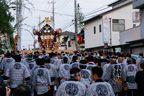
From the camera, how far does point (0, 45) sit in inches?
427

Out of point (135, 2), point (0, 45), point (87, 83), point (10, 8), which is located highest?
point (135, 2)

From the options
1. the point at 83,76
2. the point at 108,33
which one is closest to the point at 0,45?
the point at 83,76

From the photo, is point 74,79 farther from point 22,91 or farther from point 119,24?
point 119,24

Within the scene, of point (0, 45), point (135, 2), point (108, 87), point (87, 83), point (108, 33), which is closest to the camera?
point (108, 87)

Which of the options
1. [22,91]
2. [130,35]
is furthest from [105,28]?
[22,91]

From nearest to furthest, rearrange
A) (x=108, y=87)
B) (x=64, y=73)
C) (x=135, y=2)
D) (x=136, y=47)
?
1. (x=108, y=87)
2. (x=64, y=73)
3. (x=135, y=2)
4. (x=136, y=47)

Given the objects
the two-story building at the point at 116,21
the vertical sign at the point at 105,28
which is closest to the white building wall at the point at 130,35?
the vertical sign at the point at 105,28

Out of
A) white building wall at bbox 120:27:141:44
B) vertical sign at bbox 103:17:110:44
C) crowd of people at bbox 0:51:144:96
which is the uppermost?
vertical sign at bbox 103:17:110:44

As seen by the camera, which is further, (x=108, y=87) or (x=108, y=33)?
(x=108, y=33)

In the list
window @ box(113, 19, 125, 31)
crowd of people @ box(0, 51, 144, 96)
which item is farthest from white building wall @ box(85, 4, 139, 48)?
crowd of people @ box(0, 51, 144, 96)

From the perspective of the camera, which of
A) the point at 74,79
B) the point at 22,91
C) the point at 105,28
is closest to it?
the point at 22,91

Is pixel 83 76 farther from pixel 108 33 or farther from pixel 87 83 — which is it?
pixel 108 33

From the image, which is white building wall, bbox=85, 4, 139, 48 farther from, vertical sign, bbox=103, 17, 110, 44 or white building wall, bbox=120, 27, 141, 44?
white building wall, bbox=120, 27, 141, 44

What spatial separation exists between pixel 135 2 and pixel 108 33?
373 inches
